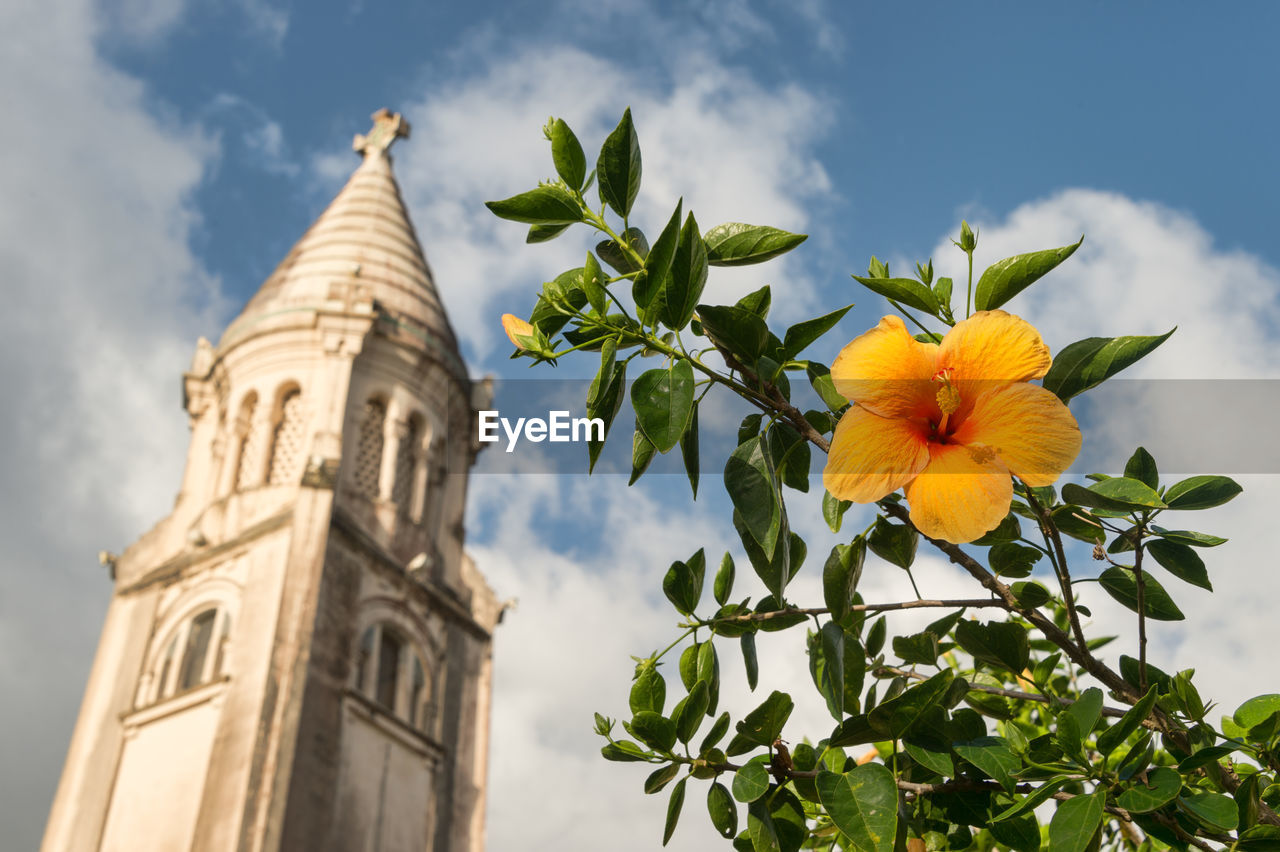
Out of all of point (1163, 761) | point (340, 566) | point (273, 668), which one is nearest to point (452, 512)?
point (340, 566)

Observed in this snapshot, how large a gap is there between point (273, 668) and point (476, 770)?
169 inches

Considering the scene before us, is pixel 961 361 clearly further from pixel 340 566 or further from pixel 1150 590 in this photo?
pixel 340 566

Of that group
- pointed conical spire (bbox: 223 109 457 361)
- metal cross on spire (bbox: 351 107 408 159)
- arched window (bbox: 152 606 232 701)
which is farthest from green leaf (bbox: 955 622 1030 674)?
metal cross on spire (bbox: 351 107 408 159)

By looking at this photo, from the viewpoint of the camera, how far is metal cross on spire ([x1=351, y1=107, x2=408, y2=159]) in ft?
82.6

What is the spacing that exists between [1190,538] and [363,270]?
64.7 ft

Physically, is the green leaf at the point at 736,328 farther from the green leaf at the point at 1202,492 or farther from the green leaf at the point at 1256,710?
the green leaf at the point at 1256,710

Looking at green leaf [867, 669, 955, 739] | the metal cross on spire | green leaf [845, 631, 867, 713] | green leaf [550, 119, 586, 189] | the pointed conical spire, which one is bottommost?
green leaf [867, 669, 955, 739]

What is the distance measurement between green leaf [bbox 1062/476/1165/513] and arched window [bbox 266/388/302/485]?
16.4 metres

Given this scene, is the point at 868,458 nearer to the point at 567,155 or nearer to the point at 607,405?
the point at 607,405

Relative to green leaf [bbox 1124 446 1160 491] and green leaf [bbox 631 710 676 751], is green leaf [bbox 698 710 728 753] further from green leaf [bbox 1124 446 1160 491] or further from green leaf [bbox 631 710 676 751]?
green leaf [bbox 1124 446 1160 491]

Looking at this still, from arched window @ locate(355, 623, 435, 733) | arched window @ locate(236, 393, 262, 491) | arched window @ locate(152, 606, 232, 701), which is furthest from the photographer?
arched window @ locate(236, 393, 262, 491)

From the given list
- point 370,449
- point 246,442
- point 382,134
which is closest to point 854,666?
point 370,449

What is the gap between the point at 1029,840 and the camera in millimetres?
1386

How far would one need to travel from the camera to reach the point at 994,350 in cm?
125
